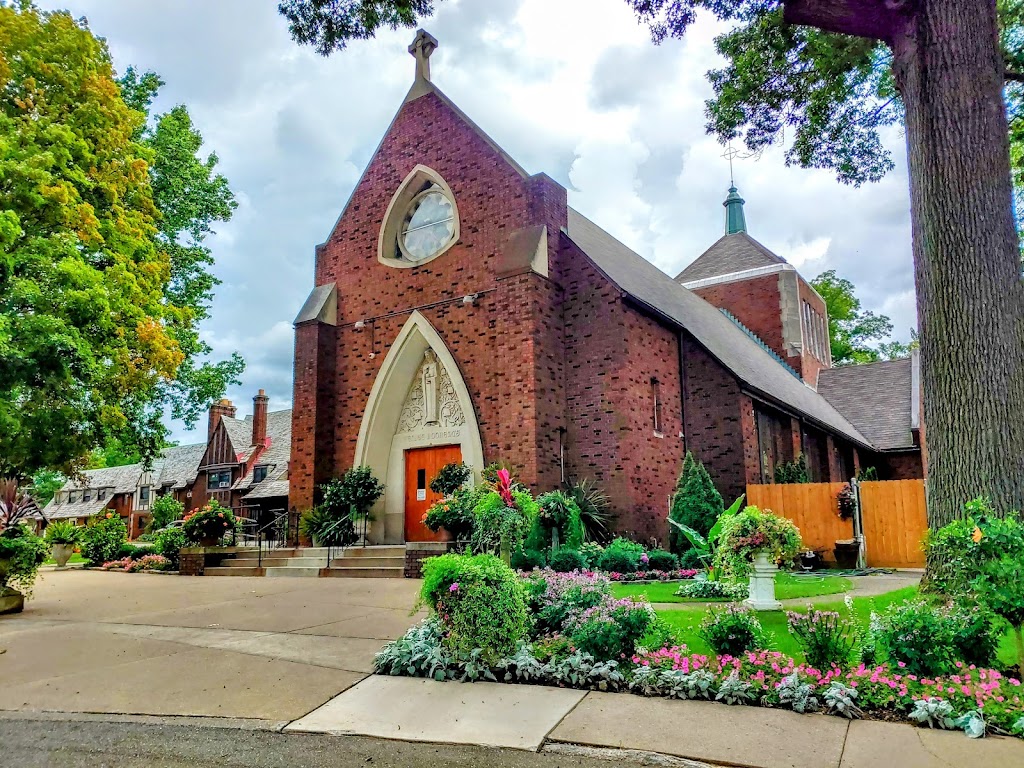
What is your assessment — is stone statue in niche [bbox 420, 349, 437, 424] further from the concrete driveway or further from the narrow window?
the concrete driveway

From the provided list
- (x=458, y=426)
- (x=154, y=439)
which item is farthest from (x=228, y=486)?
(x=458, y=426)

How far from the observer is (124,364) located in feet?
41.6

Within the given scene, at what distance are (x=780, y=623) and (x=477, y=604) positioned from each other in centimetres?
349

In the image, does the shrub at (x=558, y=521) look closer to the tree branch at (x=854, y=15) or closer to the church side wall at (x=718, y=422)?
the church side wall at (x=718, y=422)

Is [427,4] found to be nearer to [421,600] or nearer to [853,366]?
[421,600]

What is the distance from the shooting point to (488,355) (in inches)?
658

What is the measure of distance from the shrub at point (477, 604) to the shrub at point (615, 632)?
1.86 ft

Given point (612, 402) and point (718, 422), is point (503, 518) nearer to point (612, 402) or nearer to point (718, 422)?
point (612, 402)

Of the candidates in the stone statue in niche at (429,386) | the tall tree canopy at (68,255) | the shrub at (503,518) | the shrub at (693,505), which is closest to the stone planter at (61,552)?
the tall tree canopy at (68,255)

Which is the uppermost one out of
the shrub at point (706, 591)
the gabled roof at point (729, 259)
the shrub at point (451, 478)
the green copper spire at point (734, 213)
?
the green copper spire at point (734, 213)

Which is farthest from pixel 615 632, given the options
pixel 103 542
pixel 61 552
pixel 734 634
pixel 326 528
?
pixel 61 552

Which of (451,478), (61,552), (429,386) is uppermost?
(429,386)

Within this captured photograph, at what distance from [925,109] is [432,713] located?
24.7ft

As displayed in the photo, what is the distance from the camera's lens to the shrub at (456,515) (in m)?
13.8
